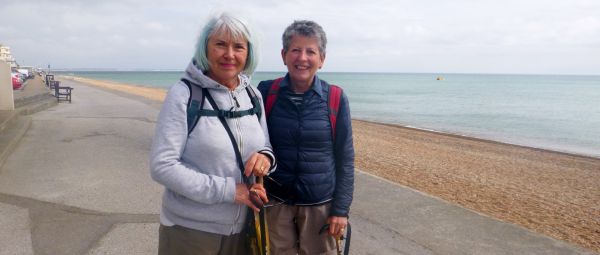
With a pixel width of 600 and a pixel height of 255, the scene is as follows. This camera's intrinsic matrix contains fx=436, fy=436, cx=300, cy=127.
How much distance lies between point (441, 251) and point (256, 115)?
2767 millimetres

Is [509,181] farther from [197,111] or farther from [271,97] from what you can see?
[197,111]

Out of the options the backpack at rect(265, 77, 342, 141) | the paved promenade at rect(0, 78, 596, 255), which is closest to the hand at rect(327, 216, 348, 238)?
the backpack at rect(265, 77, 342, 141)

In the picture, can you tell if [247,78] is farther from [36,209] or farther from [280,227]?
[36,209]

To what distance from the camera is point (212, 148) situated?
1.86 meters

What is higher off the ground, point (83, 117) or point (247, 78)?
point (247, 78)

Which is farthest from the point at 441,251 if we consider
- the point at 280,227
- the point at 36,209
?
the point at 36,209

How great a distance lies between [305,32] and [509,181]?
864cm

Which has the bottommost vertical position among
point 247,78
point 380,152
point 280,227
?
point 380,152

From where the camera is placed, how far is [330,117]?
2.55 meters

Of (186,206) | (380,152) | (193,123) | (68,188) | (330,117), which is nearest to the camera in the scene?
(193,123)

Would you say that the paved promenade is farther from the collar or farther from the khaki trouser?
the collar

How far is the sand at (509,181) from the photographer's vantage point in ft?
20.7

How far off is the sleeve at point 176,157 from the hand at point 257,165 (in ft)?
0.50

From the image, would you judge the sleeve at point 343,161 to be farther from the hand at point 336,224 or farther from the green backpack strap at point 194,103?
the green backpack strap at point 194,103
